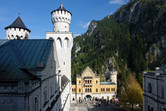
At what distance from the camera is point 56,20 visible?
33.9 meters

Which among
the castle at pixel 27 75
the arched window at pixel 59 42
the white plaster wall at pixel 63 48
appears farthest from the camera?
the arched window at pixel 59 42

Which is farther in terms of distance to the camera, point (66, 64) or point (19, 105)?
point (66, 64)

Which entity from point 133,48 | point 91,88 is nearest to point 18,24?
point 91,88

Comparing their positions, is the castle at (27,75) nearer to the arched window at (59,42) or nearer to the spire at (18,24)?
the spire at (18,24)

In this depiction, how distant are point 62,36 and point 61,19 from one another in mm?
4508

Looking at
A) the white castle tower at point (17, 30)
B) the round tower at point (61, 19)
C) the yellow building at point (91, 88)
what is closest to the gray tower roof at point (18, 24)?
the white castle tower at point (17, 30)

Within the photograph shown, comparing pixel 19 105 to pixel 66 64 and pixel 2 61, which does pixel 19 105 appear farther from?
pixel 66 64

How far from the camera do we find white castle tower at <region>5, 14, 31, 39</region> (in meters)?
28.9

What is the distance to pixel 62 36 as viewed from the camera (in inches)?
1300

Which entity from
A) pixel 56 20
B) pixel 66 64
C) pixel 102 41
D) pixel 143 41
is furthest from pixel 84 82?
pixel 102 41

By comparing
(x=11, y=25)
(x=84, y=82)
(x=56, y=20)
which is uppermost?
(x=56, y=20)

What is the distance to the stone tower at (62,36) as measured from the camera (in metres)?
33.0

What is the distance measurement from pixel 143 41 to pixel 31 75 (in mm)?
98542

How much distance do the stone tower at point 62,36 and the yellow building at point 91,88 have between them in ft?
55.8
